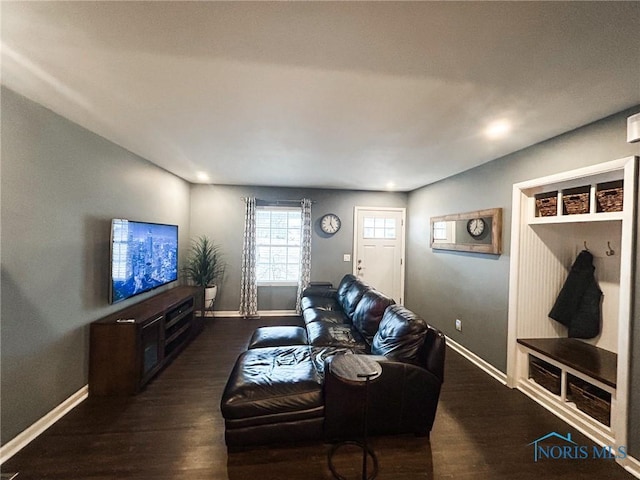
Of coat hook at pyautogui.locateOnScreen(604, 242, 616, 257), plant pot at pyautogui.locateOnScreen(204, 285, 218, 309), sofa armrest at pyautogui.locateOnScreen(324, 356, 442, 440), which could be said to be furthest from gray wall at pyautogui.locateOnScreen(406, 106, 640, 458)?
plant pot at pyautogui.locateOnScreen(204, 285, 218, 309)

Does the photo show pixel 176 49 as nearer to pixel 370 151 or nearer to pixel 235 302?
pixel 370 151

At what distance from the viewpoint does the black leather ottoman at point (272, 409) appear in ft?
5.54

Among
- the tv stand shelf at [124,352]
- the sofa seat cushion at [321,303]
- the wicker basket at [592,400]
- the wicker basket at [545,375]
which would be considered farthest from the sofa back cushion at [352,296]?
the tv stand shelf at [124,352]

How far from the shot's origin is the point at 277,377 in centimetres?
187

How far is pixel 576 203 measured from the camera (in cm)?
215

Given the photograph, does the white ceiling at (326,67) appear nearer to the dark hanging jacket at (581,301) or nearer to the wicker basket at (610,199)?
the wicker basket at (610,199)

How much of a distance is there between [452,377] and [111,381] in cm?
335

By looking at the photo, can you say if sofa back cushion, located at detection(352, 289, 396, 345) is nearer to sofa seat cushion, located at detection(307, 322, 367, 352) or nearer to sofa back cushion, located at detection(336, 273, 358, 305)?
sofa seat cushion, located at detection(307, 322, 367, 352)

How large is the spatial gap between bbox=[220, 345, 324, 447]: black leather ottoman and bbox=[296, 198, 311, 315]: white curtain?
9.53ft

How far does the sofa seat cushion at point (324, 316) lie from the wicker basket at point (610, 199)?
2.56m

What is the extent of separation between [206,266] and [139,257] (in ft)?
4.99

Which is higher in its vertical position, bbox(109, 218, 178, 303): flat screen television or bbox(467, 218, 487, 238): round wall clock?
bbox(467, 218, 487, 238): round wall clock

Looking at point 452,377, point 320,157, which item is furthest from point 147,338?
point 452,377

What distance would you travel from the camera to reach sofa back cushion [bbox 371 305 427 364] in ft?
6.24
